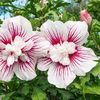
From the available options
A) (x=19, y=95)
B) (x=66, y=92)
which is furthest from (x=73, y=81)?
(x=19, y=95)

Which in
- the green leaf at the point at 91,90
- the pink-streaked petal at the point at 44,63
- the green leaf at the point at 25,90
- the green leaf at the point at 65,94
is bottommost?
the green leaf at the point at 65,94

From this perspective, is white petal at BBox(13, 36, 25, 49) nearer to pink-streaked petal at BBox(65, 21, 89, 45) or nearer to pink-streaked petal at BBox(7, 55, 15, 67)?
pink-streaked petal at BBox(7, 55, 15, 67)

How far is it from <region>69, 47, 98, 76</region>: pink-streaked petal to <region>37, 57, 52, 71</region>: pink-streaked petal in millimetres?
66

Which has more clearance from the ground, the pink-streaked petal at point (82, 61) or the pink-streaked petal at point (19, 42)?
the pink-streaked petal at point (19, 42)

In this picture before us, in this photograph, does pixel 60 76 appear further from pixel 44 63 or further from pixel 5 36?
pixel 5 36

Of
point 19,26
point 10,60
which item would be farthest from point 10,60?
point 19,26

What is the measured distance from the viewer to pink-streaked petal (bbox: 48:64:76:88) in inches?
45.4

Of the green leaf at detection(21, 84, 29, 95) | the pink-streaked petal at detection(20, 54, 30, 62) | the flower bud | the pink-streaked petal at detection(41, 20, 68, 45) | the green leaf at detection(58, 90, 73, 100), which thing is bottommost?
the green leaf at detection(58, 90, 73, 100)

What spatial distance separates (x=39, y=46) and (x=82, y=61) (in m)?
0.14

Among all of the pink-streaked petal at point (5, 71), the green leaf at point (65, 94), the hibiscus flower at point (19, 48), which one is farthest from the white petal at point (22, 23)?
the green leaf at point (65, 94)

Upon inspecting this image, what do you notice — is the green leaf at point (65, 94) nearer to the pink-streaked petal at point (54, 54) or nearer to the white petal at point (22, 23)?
the pink-streaked petal at point (54, 54)

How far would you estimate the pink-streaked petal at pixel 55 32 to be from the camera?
1.18 m

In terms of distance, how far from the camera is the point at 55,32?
1.19 m

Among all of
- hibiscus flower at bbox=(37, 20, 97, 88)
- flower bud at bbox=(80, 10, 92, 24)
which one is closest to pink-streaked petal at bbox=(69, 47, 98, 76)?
hibiscus flower at bbox=(37, 20, 97, 88)
